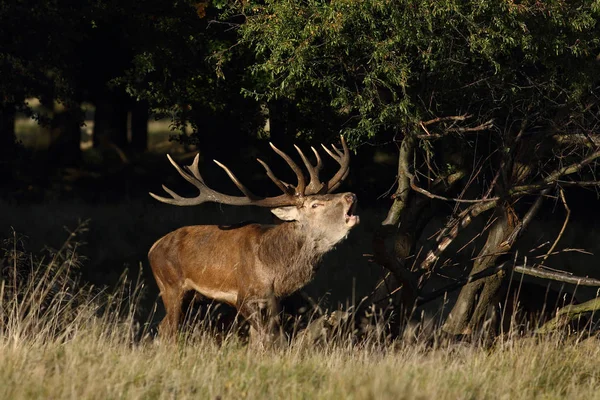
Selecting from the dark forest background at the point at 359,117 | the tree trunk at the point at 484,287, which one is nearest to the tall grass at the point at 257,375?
the dark forest background at the point at 359,117

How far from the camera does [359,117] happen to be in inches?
513

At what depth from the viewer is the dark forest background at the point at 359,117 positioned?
12.0 metres

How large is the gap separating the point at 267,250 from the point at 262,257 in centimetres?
9

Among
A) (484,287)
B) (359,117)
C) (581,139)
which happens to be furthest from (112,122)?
(581,139)

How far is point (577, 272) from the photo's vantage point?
20.4 m

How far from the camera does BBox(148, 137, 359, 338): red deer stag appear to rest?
37.2 ft

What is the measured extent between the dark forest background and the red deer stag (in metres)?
0.75

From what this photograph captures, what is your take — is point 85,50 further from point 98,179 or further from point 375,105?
point 375,105

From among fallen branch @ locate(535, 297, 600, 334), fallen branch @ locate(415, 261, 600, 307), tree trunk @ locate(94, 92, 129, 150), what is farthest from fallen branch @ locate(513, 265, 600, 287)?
tree trunk @ locate(94, 92, 129, 150)

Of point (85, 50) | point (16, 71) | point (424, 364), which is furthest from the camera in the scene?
point (85, 50)

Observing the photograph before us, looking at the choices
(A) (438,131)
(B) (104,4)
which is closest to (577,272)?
(A) (438,131)

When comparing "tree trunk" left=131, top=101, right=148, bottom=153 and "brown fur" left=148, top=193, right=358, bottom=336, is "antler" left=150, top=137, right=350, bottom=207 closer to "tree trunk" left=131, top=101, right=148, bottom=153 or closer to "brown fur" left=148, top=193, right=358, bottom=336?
"brown fur" left=148, top=193, right=358, bottom=336

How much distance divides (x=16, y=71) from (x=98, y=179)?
9.20 metres

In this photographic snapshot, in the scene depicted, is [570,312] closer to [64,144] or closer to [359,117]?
[359,117]
